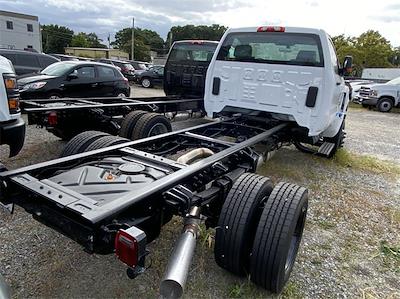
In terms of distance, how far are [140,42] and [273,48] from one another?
71.7m

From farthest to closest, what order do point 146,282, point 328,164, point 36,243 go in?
1. point 328,164
2. point 36,243
3. point 146,282

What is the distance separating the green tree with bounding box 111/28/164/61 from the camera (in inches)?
2736

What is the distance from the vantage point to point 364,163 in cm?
651

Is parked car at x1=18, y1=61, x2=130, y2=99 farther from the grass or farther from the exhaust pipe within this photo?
the exhaust pipe

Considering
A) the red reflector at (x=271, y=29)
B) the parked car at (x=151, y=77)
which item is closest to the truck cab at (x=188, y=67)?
the red reflector at (x=271, y=29)

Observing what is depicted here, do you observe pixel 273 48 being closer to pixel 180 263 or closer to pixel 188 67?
pixel 188 67

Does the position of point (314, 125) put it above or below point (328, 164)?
above

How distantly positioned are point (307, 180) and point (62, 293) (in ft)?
13.1

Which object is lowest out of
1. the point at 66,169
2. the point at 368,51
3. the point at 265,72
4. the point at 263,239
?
the point at 263,239

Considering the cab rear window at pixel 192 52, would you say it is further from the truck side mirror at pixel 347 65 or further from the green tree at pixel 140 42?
the green tree at pixel 140 42

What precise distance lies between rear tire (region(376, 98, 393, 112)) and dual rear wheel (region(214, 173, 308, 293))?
1717cm

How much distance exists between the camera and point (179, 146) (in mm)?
3883

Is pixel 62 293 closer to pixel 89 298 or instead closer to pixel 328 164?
pixel 89 298

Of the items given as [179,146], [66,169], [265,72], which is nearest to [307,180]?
[265,72]
